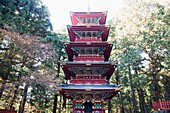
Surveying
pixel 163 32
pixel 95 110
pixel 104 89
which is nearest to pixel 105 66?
pixel 104 89

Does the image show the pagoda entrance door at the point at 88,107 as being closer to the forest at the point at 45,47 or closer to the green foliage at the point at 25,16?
the forest at the point at 45,47

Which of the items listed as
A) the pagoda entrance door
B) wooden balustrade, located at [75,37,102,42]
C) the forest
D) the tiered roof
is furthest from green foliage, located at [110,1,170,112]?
the pagoda entrance door

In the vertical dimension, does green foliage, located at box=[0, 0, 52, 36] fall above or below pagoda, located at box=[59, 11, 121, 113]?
above

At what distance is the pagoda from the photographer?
44.7ft

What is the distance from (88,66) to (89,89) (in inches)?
95.6

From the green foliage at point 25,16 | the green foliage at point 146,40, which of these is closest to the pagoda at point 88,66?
the green foliage at point 146,40

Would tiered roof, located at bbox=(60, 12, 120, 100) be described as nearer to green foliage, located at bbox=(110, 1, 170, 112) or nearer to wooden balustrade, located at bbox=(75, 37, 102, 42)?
wooden balustrade, located at bbox=(75, 37, 102, 42)

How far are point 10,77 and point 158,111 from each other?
13.0m

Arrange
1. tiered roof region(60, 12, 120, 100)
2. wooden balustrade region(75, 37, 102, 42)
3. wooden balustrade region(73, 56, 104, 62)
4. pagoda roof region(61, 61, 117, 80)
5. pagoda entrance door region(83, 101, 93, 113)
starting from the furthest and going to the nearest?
wooden balustrade region(75, 37, 102, 42) → wooden balustrade region(73, 56, 104, 62) → pagoda roof region(61, 61, 117, 80) → pagoda entrance door region(83, 101, 93, 113) → tiered roof region(60, 12, 120, 100)

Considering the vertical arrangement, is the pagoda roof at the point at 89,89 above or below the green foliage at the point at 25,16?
below

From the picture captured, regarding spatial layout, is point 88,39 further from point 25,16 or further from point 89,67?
point 25,16

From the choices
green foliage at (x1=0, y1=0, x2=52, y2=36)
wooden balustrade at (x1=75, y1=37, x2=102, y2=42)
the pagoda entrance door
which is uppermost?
green foliage at (x1=0, y1=0, x2=52, y2=36)

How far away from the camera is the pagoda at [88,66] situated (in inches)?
536

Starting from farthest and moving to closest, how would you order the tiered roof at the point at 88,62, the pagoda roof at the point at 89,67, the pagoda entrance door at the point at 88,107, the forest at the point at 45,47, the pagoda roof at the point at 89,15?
1. the pagoda roof at the point at 89,15
2. the pagoda roof at the point at 89,67
3. the pagoda entrance door at the point at 88,107
4. the tiered roof at the point at 88,62
5. the forest at the point at 45,47
